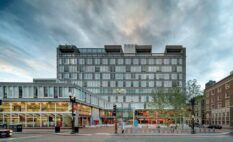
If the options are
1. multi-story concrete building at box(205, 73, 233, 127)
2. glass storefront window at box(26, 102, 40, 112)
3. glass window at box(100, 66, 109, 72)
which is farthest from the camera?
glass window at box(100, 66, 109, 72)

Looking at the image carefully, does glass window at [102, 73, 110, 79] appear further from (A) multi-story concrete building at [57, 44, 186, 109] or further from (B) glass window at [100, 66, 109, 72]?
(B) glass window at [100, 66, 109, 72]

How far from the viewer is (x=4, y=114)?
59.3 m

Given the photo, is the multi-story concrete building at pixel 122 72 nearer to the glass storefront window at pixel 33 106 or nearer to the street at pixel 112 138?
the glass storefront window at pixel 33 106

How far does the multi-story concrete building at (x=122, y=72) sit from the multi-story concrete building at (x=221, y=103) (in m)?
26.4

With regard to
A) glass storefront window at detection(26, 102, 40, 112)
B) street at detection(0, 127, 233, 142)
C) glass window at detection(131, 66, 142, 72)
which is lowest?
street at detection(0, 127, 233, 142)

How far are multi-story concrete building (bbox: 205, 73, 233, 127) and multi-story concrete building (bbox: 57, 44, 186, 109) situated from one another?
26.4m

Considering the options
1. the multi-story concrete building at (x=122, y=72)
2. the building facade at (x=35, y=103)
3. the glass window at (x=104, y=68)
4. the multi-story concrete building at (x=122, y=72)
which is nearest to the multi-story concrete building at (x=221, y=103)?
the multi-story concrete building at (x=122, y=72)

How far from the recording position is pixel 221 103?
82.5 m

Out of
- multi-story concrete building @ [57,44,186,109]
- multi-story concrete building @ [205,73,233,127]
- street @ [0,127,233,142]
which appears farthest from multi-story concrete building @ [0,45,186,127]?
street @ [0,127,233,142]

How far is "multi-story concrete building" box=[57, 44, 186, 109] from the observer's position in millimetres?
123562

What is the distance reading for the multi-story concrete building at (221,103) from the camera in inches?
→ 2854

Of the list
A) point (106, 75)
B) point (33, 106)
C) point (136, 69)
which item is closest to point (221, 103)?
point (136, 69)

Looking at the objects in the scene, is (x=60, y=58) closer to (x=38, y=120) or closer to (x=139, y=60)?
(x=139, y=60)

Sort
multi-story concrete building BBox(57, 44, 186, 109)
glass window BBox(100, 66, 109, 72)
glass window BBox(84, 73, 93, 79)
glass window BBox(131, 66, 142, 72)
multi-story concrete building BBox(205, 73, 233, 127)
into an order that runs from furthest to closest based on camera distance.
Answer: glass window BBox(100, 66, 109, 72)
glass window BBox(131, 66, 142, 72)
glass window BBox(84, 73, 93, 79)
multi-story concrete building BBox(57, 44, 186, 109)
multi-story concrete building BBox(205, 73, 233, 127)
